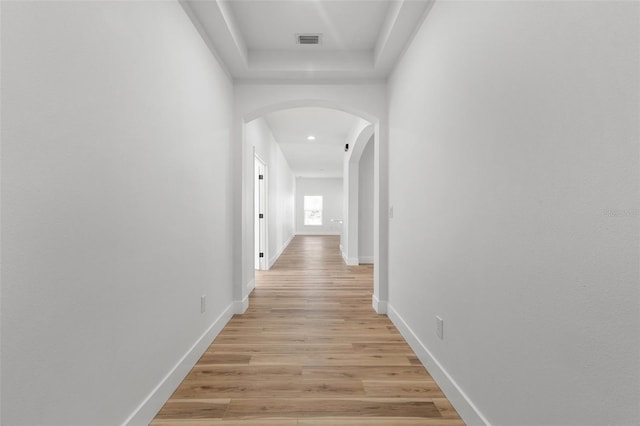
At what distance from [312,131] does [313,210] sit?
893cm

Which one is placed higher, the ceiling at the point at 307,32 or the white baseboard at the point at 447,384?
the ceiling at the point at 307,32

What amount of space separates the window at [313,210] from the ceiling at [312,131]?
16.0 feet

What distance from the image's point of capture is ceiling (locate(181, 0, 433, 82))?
92.7 inches

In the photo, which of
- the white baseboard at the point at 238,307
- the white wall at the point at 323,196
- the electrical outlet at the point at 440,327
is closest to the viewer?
the electrical outlet at the point at 440,327

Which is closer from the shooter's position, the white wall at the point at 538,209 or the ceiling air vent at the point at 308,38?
the white wall at the point at 538,209

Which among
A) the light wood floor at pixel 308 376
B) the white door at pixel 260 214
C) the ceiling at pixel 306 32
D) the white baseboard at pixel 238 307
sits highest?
the ceiling at pixel 306 32

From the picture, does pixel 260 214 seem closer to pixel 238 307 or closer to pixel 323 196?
pixel 238 307

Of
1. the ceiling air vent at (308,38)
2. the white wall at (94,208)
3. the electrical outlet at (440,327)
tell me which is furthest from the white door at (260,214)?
the electrical outlet at (440,327)

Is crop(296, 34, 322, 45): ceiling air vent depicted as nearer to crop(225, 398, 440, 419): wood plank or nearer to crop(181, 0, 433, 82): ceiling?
crop(181, 0, 433, 82): ceiling

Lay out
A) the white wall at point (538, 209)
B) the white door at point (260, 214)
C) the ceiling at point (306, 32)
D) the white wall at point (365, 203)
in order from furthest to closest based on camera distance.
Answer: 1. the white wall at point (365, 203)
2. the white door at point (260, 214)
3. the ceiling at point (306, 32)
4. the white wall at point (538, 209)

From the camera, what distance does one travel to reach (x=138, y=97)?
152 centimetres

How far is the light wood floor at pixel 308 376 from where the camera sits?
1.69 metres

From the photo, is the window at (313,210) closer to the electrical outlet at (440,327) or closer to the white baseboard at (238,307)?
the white baseboard at (238,307)

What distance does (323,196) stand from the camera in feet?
49.2
